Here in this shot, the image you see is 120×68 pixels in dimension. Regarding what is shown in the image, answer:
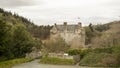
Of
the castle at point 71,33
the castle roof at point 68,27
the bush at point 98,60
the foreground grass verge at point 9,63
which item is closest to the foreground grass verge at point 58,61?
the bush at point 98,60

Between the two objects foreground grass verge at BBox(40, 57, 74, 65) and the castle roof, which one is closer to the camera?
foreground grass verge at BBox(40, 57, 74, 65)

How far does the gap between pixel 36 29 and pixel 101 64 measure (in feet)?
197

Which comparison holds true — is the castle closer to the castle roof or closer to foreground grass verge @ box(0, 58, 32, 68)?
the castle roof

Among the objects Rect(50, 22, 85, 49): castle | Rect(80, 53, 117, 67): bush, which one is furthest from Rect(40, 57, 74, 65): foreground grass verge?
Rect(50, 22, 85, 49): castle

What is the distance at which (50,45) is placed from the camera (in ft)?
258

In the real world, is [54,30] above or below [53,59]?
above

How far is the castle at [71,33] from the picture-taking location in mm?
90675

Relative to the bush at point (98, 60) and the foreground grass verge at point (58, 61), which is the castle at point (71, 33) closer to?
the foreground grass verge at point (58, 61)

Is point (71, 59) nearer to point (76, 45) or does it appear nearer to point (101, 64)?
point (101, 64)

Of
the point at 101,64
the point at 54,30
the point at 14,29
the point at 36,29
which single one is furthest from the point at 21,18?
the point at 101,64

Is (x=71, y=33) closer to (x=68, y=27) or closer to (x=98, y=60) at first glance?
(x=68, y=27)

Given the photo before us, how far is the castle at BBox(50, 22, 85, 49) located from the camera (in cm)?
9068

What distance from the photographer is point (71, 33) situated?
9506 cm

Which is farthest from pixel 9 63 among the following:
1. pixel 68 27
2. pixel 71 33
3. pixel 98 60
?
pixel 68 27
